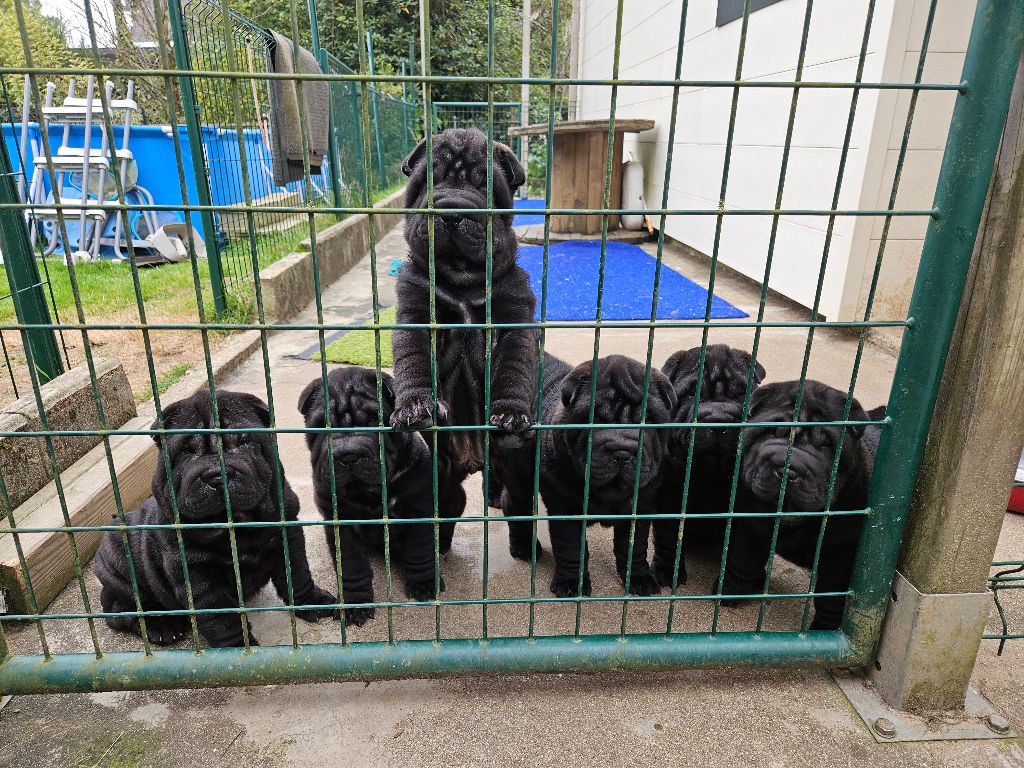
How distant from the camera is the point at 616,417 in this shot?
8.21 ft

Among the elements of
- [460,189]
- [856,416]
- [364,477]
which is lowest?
[364,477]

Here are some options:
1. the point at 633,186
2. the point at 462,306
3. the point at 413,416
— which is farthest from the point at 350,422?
the point at 633,186

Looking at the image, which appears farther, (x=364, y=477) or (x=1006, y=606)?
(x=1006, y=606)

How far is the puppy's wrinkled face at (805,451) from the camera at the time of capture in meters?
2.20

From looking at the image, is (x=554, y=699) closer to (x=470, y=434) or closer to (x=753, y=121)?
(x=470, y=434)

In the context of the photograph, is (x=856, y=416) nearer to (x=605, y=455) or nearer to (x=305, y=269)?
(x=605, y=455)

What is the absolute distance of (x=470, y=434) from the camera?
9.43 ft

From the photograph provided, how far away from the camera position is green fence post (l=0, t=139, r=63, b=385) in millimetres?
3512

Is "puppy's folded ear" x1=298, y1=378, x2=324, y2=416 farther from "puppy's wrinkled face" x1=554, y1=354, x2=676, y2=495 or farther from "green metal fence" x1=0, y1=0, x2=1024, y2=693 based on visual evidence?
"puppy's wrinkled face" x1=554, y1=354, x2=676, y2=495

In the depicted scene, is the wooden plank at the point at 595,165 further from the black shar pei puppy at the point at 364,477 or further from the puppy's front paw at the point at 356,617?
the puppy's front paw at the point at 356,617

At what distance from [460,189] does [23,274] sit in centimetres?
275

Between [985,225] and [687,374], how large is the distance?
119cm

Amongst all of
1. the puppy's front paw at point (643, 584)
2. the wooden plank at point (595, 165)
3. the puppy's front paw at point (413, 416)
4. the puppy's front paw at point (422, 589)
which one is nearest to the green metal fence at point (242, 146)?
the puppy's front paw at point (413, 416)

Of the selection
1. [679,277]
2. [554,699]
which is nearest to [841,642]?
[554,699]
